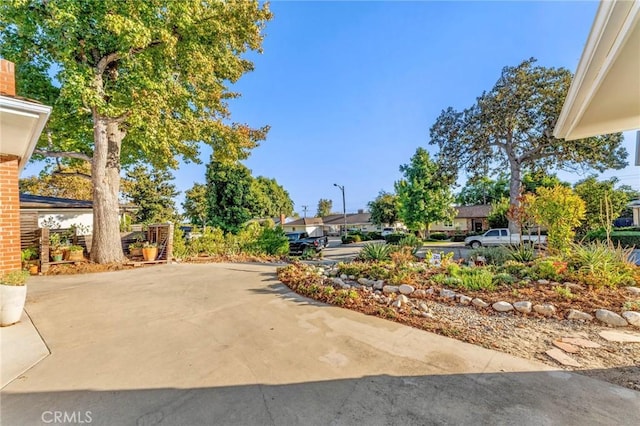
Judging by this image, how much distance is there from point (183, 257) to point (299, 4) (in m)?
10.4

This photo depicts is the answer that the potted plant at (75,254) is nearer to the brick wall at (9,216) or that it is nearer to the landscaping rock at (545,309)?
the brick wall at (9,216)

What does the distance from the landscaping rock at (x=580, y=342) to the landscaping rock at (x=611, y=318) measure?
863 millimetres

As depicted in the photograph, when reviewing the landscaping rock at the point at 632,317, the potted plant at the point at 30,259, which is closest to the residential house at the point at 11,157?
the potted plant at the point at 30,259

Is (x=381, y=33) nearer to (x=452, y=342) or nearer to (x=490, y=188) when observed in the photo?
(x=452, y=342)

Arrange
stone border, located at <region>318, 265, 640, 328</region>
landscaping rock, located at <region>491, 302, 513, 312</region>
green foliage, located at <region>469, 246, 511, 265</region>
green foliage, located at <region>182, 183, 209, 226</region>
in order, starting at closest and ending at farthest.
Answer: stone border, located at <region>318, 265, 640, 328</region> < landscaping rock, located at <region>491, 302, 513, 312</region> < green foliage, located at <region>469, 246, 511, 265</region> < green foliage, located at <region>182, 183, 209, 226</region>

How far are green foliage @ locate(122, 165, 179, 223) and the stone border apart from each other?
954 inches

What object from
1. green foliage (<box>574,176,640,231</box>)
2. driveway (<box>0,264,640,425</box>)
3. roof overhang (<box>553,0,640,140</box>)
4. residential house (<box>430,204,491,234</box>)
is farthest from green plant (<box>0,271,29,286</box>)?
residential house (<box>430,204,491,234</box>)

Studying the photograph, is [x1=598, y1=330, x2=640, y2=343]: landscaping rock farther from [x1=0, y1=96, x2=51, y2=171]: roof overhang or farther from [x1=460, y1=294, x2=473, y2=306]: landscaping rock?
[x1=0, y1=96, x2=51, y2=171]: roof overhang

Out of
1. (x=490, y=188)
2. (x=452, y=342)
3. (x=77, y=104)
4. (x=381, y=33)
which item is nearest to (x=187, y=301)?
(x=452, y=342)

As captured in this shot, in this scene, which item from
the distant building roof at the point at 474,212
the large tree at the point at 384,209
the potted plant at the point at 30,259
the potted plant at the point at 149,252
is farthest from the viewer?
the large tree at the point at 384,209

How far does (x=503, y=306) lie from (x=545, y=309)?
561mm

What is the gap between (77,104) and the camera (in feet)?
26.7

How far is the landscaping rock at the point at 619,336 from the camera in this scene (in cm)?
343

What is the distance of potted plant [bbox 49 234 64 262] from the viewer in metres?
8.62
